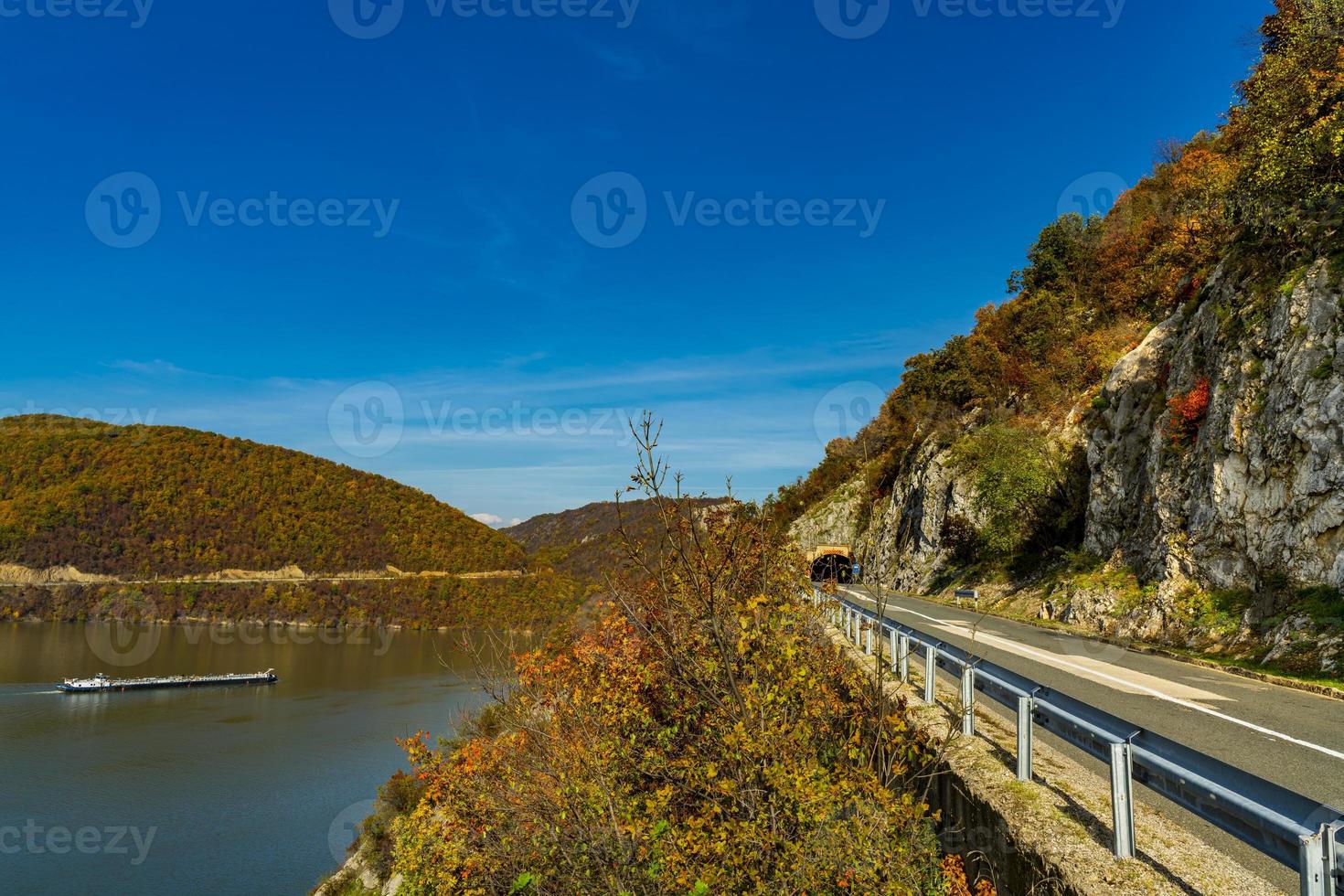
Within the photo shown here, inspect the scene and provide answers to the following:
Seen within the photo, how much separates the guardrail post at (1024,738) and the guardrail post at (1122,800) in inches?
45.8

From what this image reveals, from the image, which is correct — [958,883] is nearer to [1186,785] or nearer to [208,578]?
[1186,785]

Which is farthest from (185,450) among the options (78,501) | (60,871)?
(60,871)

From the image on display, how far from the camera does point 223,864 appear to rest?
28.5 metres

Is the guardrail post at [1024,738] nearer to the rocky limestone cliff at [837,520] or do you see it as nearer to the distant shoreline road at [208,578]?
the rocky limestone cliff at [837,520]

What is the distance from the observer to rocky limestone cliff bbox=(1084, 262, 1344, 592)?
11.8 metres

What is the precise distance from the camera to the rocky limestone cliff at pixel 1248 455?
38.8 feet

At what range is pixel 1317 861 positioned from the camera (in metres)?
2.60

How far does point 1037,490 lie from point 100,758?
53.3m

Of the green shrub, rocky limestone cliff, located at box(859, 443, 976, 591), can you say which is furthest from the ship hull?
the green shrub

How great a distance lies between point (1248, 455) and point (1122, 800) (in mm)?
13178

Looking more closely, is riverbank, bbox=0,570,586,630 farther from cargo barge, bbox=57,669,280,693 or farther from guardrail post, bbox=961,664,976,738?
guardrail post, bbox=961,664,976,738

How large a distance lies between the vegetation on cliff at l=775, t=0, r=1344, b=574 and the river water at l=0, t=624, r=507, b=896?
1836 cm

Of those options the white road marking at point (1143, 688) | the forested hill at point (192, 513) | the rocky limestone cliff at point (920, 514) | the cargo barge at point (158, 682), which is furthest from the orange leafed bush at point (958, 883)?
the forested hill at point (192, 513)

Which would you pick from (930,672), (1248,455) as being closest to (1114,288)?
(1248,455)
